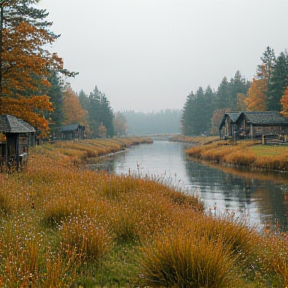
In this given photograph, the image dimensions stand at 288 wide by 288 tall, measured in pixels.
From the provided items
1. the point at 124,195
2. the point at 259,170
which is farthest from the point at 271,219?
the point at 259,170

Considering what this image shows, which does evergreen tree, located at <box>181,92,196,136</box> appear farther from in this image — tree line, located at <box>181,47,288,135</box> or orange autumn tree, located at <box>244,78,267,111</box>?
orange autumn tree, located at <box>244,78,267,111</box>

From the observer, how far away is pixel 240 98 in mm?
84812

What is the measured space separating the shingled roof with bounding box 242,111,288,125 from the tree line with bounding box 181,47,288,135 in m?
1.14

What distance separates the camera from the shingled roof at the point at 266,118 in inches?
1943

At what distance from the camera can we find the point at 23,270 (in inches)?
199

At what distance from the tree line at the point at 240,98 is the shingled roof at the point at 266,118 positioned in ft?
3.75

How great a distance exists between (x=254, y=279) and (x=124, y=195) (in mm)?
5902

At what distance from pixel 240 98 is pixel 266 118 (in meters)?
36.0

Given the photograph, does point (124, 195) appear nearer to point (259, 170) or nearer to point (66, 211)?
point (66, 211)

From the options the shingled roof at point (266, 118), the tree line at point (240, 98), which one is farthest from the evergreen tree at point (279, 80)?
the shingled roof at point (266, 118)

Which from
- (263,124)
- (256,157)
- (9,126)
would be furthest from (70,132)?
(9,126)

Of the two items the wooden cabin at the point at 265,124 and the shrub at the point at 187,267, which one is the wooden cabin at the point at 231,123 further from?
the shrub at the point at 187,267

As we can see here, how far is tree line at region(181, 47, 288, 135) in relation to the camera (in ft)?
184

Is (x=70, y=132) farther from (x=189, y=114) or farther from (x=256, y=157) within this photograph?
(x=189, y=114)
